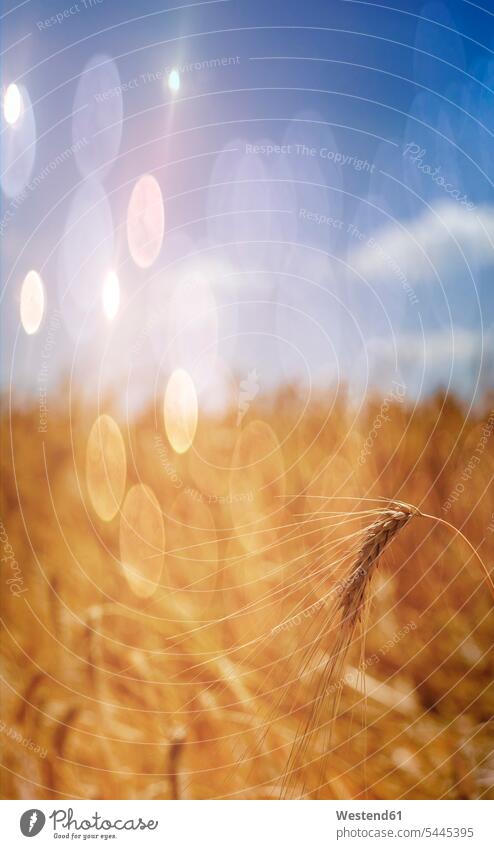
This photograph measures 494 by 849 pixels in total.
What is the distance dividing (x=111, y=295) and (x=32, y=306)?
0.16 m

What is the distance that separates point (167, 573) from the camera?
119 centimetres

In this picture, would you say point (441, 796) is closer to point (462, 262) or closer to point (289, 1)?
point (462, 262)

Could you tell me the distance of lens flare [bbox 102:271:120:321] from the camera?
121 cm

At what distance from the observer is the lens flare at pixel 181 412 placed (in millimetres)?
1200

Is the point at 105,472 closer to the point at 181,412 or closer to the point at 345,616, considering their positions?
the point at 181,412

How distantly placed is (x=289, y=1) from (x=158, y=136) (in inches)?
15.6

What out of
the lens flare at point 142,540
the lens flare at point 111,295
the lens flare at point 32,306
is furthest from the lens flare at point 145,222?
the lens flare at point 142,540

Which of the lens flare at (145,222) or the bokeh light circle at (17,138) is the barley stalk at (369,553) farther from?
the bokeh light circle at (17,138)

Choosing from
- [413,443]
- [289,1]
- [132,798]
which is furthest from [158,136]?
[132,798]

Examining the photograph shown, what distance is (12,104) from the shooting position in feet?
3.99

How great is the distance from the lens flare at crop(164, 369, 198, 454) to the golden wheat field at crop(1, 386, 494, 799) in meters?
0.02

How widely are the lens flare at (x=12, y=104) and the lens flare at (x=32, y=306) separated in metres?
0.34

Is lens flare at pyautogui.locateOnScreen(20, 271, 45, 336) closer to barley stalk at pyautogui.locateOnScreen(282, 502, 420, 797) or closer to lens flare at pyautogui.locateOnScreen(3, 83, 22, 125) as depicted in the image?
lens flare at pyautogui.locateOnScreen(3, 83, 22, 125)

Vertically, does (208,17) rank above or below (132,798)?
above
